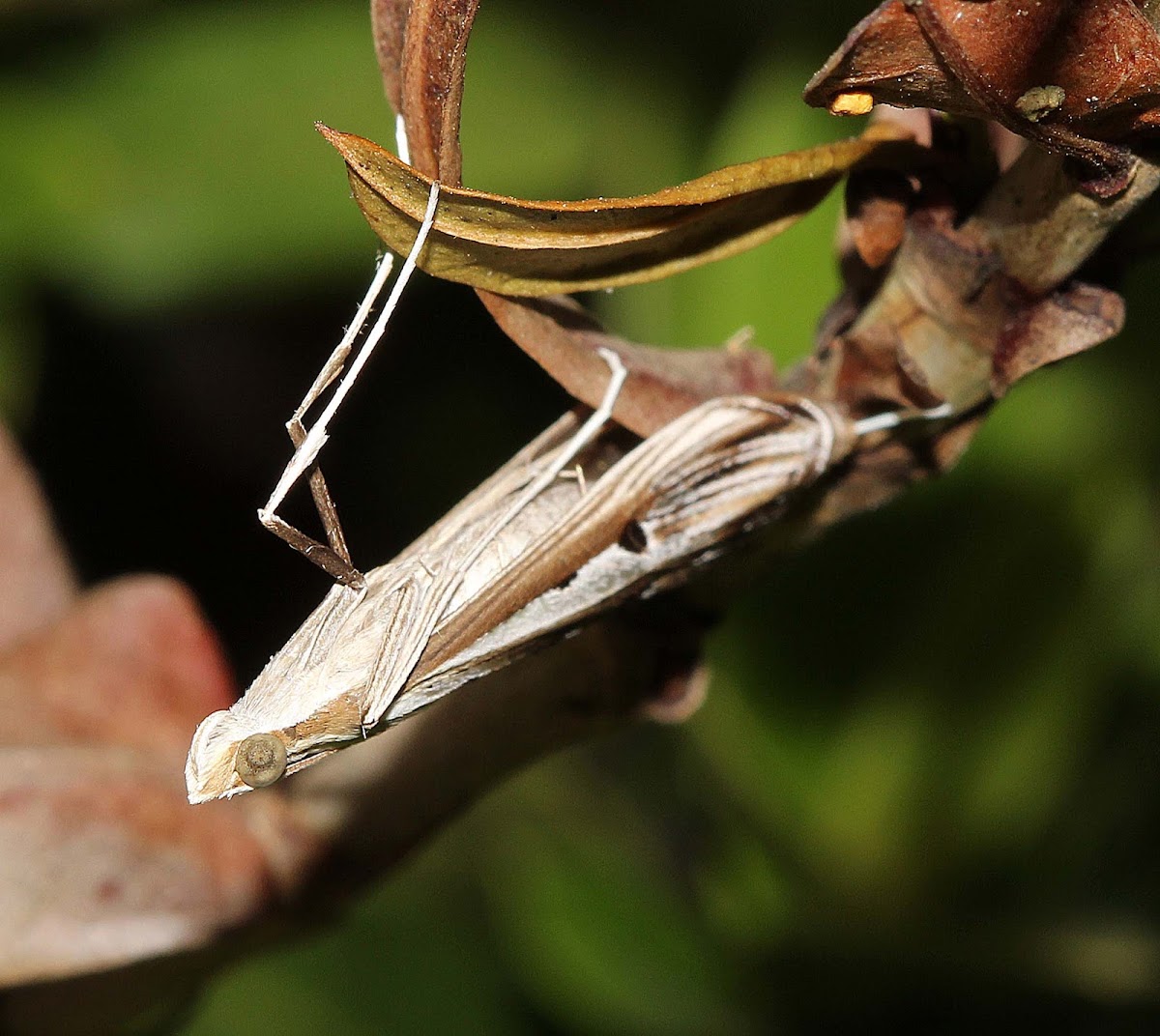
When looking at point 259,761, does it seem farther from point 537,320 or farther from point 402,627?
point 537,320

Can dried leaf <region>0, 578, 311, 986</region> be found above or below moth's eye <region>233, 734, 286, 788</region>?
below

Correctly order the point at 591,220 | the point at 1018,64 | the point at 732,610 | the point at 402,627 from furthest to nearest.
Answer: the point at 732,610
the point at 402,627
the point at 591,220
the point at 1018,64

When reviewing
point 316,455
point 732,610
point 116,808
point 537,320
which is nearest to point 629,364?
point 537,320

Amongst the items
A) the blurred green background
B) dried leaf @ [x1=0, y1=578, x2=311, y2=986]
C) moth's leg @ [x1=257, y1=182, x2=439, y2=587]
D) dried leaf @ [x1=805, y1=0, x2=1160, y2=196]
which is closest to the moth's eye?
moth's leg @ [x1=257, y1=182, x2=439, y2=587]

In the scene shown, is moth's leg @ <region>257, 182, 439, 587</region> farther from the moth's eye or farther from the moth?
the moth's eye

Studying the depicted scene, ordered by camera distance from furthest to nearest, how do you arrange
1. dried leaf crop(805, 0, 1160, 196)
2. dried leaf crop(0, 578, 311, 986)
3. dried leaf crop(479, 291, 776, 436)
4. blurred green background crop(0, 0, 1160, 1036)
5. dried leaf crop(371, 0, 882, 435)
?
blurred green background crop(0, 0, 1160, 1036) → dried leaf crop(0, 578, 311, 986) → dried leaf crop(479, 291, 776, 436) → dried leaf crop(371, 0, 882, 435) → dried leaf crop(805, 0, 1160, 196)

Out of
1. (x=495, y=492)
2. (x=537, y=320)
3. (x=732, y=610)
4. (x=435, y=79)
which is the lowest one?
(x=732, y=610)

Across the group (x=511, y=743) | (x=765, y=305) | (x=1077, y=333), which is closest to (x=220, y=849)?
A: (x=511, y=743)
